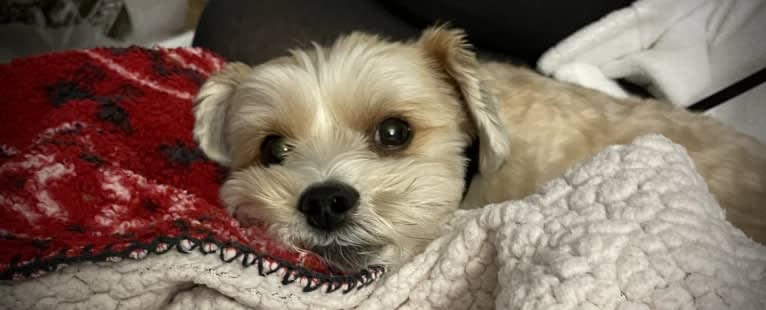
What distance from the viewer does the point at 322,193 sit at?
1.02 m

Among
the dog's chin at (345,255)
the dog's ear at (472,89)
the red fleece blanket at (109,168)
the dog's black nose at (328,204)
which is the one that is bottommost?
the red fleece blanket at (109,168)

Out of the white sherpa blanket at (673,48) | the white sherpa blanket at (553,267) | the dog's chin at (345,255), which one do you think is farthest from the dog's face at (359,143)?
the white sherpa blanket at (673,48)

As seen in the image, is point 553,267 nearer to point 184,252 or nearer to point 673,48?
point 184,252

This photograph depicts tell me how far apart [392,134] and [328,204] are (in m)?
0.30

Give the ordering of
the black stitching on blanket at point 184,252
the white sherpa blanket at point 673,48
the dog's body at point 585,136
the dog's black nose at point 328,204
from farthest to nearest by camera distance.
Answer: the white sherpa blanket at point 673,48
the dog's body at point 585,136
the dog's black nose at point 328,204
the black stitching on blanket at point 184,252

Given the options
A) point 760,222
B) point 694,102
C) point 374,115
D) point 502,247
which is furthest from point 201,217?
point 694,102

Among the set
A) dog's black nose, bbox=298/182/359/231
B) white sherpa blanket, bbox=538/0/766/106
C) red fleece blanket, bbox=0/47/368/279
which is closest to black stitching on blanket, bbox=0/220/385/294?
red fleece blanket, bbox=0/47/368/279

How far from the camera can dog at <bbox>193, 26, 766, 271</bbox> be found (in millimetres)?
1046

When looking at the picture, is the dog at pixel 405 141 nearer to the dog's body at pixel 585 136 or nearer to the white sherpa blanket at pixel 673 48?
the dog's body at pixel 585 136

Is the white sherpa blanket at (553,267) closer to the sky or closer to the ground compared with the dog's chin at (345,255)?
closer to the sky

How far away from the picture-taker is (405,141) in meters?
1.24

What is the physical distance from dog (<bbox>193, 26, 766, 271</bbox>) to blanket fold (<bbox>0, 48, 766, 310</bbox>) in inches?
2.8

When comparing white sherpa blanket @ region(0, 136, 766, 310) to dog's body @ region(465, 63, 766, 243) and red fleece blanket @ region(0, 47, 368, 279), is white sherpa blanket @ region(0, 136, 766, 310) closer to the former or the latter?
red fleece blanket @ region(0, 47, 368, 279)

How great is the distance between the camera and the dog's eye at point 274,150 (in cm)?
125
